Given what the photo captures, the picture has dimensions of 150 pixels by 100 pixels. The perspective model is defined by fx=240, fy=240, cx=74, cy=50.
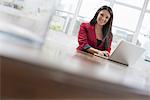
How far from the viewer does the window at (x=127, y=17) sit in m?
7.03

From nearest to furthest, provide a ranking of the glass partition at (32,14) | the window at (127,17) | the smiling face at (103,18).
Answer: the glass partition at (32,14) < the smiling face at (103,18) < the window at (127,17)

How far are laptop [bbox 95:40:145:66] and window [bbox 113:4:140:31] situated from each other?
529cm

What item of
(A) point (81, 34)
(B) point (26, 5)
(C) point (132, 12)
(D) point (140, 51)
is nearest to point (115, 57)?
(D) point (140, 51)

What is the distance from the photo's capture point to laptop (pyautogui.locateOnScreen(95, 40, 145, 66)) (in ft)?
5.86

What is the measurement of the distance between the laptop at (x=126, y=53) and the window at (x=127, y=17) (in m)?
5.29

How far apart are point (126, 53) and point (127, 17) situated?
5429 millimetres

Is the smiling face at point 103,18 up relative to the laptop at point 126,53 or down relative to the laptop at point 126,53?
up

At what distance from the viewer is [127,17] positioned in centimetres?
705

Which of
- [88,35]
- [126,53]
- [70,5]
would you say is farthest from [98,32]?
[70,5]

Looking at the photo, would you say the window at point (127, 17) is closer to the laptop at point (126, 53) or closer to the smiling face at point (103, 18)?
the smiling face at point (103, 18)

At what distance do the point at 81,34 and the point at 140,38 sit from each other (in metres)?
4.98

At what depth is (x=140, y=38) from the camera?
281 inches

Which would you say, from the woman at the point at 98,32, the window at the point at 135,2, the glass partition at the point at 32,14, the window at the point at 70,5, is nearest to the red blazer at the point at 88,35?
the woman at the point at 98,32

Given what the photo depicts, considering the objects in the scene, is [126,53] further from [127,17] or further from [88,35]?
[127,17]
